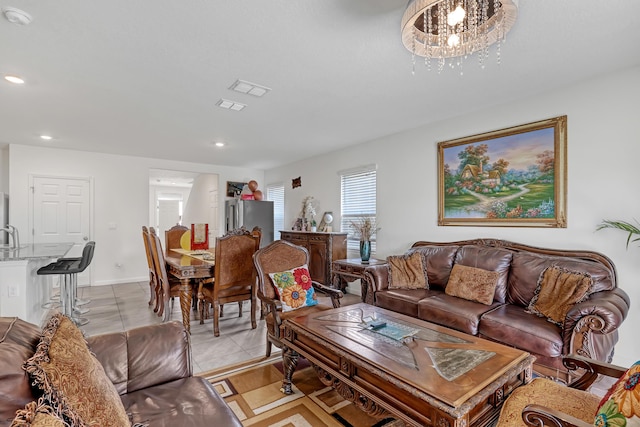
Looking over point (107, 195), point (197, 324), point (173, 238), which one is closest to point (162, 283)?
point (197, 324)

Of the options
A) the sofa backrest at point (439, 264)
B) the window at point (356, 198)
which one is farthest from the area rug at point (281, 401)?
the window at point (356, 198)

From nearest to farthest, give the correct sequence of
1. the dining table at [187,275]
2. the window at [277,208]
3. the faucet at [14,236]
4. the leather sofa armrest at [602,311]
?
the leather sofa armrest at [602,311] → the dining table at [187,275] → the faucet at [14,236] → the window at [277,208]

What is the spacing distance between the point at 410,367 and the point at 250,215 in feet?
18.8

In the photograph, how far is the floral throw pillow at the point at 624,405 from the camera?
1046mm

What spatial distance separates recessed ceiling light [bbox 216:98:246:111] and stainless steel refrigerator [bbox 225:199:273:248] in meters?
3.50

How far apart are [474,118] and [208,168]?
562 cm

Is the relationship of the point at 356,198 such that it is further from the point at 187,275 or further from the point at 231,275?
the point at 187,275

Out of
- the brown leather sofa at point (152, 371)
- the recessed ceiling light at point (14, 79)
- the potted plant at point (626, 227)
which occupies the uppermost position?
the recessed ceiling light at point (14, 79)

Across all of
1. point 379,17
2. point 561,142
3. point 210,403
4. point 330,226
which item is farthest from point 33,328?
point 330,226

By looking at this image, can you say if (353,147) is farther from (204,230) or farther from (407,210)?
(204,230)

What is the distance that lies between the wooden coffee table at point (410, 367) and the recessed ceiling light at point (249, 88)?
215 cm

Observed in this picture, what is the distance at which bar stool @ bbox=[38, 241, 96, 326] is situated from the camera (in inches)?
138

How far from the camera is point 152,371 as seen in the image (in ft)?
4.93

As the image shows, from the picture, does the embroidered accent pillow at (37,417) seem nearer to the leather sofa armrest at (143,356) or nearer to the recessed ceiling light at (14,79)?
the leather sofa armrest at (143,356)
